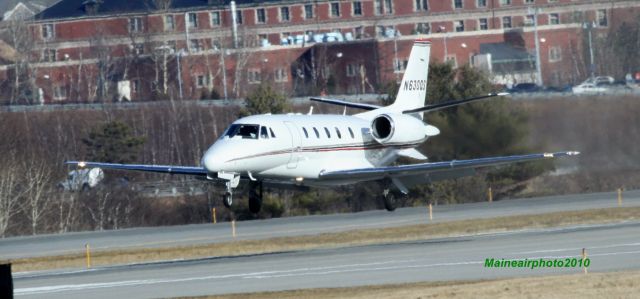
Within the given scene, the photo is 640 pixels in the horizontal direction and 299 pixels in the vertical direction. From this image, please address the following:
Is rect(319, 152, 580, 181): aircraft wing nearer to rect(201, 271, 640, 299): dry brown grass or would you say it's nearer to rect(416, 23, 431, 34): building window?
rect(201, 271, 640, 299): dry brown grass

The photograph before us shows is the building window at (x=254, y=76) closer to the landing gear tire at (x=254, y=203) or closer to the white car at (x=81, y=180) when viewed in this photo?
the white car at (x=81, y=180)

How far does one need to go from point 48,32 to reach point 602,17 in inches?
1711

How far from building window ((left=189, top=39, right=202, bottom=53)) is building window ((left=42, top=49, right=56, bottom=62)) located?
35.3 ft

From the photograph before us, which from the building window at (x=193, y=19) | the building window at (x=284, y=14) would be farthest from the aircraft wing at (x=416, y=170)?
the building window at (x=284, y=14)

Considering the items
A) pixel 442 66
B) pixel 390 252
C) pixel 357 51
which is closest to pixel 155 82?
pixel 357 51

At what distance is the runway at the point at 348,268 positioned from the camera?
37375 mm

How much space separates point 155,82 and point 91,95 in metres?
4.73

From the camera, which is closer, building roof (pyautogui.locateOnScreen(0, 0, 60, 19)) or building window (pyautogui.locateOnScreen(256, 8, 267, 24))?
building window (pyautogui.locateOnScreen(256, 8, 267, 24))

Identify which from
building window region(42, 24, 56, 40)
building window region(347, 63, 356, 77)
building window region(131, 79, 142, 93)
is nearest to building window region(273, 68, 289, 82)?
building window region(347, 63, 356, 77)

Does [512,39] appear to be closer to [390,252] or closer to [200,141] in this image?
[200,141]

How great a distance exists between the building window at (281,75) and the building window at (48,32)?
68.9 ft

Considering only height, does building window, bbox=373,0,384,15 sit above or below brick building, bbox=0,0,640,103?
above

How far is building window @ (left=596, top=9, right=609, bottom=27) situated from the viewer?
361 ft

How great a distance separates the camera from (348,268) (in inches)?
1580
